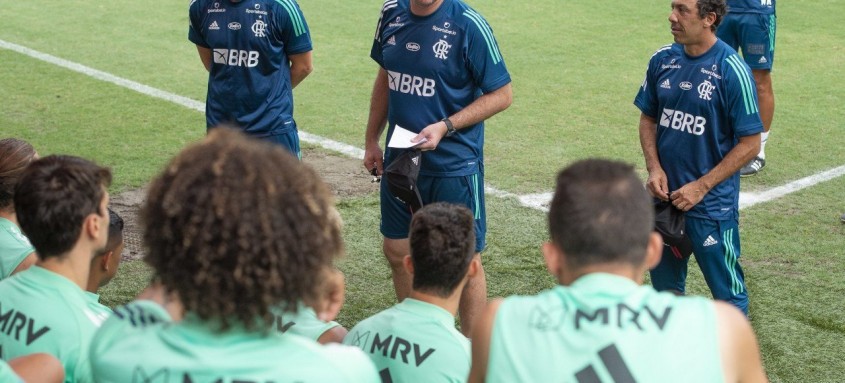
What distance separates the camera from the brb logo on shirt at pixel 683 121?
5.10 m

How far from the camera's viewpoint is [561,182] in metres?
2.53

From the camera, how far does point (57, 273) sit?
123 inches

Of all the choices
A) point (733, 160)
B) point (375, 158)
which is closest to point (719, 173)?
point (733, 160)

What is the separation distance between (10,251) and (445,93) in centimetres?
219

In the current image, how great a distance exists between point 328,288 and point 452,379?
0.82 metres

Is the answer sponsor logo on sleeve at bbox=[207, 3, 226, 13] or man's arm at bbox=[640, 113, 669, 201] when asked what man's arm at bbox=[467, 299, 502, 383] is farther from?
sponsor logo on sleeve at bbox=[207, 3, 226, 13]

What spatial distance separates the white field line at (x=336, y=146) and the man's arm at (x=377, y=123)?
2253mm

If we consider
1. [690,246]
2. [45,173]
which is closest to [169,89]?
[690,246]

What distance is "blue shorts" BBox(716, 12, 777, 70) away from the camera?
9000 millimetres

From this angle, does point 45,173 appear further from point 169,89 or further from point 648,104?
point 169,89

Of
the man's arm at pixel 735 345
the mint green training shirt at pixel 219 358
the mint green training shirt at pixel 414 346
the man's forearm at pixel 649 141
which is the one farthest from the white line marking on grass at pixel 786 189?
the mint green training shirt at pixel 219 358

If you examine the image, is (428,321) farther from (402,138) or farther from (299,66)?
(299,66)

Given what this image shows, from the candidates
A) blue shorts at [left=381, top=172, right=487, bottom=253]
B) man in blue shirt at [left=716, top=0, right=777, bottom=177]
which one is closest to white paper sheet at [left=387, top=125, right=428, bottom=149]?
blue shorts at [left=381, top=172, right=487, bottom=253]

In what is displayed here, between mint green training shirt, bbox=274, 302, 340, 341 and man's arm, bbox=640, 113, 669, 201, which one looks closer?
mint green training shirt, bbox=274, 302, 340, 341
